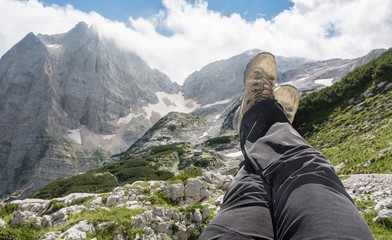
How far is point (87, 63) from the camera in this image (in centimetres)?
17425

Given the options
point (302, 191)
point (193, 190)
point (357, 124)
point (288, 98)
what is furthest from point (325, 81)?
point (302, 191)

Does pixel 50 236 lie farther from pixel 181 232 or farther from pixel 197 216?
pixel 197 216

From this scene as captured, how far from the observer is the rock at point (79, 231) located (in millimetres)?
7352

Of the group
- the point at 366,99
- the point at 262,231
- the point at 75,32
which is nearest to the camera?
the point at 262,231

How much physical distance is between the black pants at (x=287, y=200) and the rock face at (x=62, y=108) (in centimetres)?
13226

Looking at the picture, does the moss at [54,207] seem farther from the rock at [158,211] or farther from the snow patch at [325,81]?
the snow patch at [325,81]

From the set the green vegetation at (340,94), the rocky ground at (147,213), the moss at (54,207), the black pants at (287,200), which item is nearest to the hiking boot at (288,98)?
the black pants at (287,200)

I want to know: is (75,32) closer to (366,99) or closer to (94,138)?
(94,138)

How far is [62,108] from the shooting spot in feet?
511

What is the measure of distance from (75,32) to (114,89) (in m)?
43.5

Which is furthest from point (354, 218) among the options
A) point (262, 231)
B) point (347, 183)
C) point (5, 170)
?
point (5, 170)

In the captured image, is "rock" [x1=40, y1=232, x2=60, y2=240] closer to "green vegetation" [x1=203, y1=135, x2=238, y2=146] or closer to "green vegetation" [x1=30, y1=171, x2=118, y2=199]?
"green vegetation" [x1=30, y1=171, x2=118, y2=199]

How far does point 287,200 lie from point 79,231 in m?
6.42

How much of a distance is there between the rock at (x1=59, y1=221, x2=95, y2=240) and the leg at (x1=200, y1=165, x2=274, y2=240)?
214 inches
